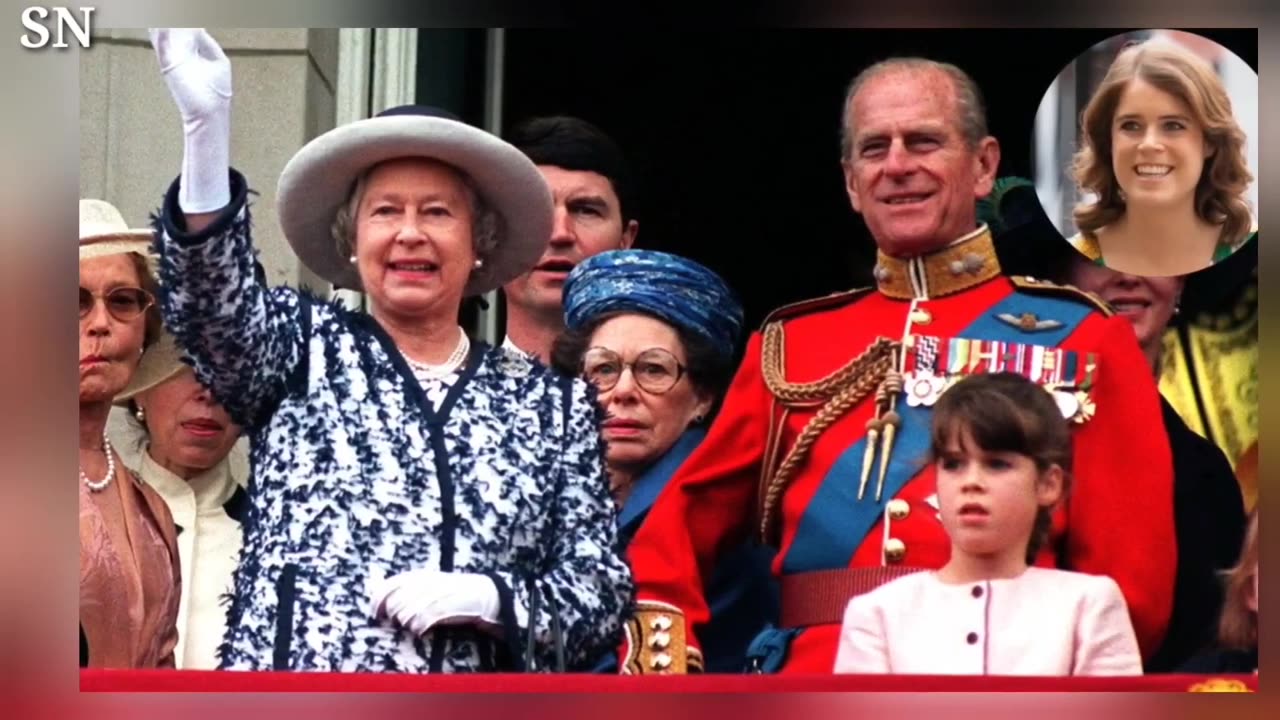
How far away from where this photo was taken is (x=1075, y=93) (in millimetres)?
5902

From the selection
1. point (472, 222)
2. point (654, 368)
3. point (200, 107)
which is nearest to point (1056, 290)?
point (654, 368)

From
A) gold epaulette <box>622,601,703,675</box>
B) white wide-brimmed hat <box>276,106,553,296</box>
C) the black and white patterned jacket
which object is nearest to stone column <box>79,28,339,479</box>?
white wide-brimmed hat <box>276,106,553,296</box>

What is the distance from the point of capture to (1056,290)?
19.2 feet

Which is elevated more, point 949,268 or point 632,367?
point 949,268

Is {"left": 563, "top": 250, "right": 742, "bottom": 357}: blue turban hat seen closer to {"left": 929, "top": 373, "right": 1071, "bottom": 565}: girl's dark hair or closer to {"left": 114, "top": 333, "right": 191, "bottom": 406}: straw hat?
{"left": 929, "top": 373, "right": 1071, "bottom": 565}: girl's dark hair

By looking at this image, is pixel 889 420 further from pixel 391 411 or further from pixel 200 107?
pixel 200 107

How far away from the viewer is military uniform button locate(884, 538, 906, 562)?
18.7ft

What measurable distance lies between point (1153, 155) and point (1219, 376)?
0.49m

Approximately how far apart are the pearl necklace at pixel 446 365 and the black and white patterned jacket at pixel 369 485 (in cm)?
3

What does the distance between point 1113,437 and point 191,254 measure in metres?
1.92

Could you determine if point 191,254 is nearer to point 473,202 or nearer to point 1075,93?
point 473,202

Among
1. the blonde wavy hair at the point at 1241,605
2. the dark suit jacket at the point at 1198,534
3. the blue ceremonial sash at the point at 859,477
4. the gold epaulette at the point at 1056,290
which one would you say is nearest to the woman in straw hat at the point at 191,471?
the blue ceremonial sash at the point at 859,477

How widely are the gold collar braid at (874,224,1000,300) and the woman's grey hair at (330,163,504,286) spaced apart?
834mm

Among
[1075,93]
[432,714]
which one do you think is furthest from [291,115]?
[1075,93]
